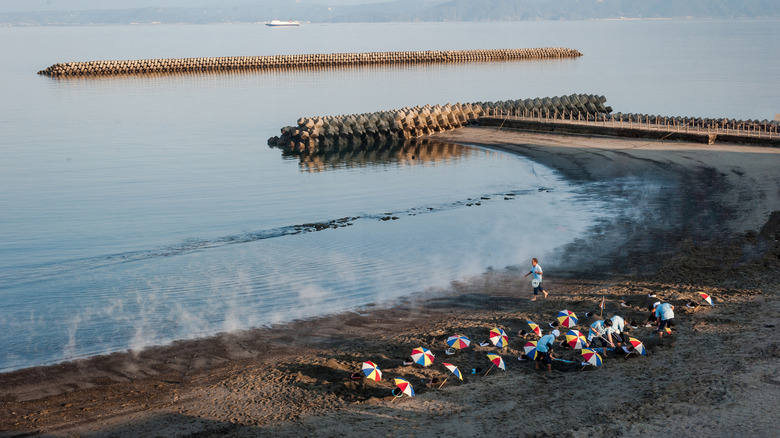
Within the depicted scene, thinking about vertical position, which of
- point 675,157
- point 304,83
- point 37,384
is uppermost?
point 304,83

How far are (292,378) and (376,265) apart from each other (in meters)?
9.59

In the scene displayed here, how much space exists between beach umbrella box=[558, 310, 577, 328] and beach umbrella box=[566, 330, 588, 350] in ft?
4.05

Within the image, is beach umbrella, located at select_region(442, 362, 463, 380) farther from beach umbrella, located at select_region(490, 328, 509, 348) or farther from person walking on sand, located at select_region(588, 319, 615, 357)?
person walking on sand, located at select_region(588, 319, 615, 357)

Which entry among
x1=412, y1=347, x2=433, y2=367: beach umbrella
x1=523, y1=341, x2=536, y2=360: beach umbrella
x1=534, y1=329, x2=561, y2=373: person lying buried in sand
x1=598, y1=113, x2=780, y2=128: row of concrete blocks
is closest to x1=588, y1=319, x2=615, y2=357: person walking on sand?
x1=534, y1=329, x2=561, y2=373: person lying buried in sand

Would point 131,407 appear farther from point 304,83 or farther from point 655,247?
point 304,83

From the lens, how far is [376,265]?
24703mm

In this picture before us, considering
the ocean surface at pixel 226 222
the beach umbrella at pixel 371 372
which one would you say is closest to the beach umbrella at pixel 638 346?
the beach umbrella at pixel 371 372

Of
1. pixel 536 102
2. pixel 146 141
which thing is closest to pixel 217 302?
pixel 146 141

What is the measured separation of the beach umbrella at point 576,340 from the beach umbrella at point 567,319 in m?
1.23

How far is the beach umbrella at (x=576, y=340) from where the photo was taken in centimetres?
1603

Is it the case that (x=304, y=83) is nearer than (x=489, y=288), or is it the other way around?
(x=489, y=288)

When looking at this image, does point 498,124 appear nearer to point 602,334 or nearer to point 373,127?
point 373,127

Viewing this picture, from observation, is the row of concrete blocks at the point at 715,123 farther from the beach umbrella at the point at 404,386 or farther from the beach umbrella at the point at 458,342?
the beach umbrella at the point at 404,386

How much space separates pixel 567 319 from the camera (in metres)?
17.6
